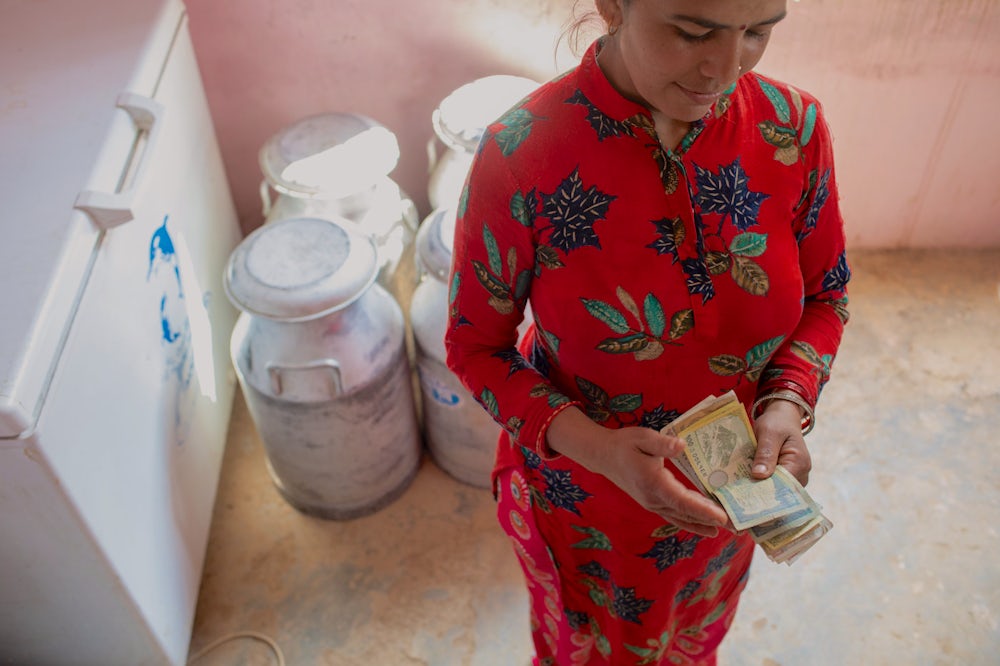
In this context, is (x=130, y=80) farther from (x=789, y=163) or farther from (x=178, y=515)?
(x=789, y=163)

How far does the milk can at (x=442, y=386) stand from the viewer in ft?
8.00

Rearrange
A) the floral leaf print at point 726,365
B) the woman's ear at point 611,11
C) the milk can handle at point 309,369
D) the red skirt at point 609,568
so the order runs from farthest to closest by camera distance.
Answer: the milk can handle at point 309,369
the red skirt at point 609,568
the floral leaf print at point 726,365
the woman's ear at point 611,11

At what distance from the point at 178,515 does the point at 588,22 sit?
66.2 inches

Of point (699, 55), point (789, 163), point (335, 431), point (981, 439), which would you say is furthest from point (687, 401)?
point (981, 439)

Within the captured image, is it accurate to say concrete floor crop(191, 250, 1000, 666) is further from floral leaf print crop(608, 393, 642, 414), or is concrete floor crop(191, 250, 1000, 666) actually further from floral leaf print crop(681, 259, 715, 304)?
floral leaf print crop(681, 259, 715, 304)

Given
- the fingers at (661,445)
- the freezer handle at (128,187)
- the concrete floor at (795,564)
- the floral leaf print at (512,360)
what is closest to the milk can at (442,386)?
the concrete floor at (795,564)

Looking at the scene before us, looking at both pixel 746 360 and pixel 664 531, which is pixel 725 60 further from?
pixel 664 531

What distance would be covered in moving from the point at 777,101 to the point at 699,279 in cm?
30

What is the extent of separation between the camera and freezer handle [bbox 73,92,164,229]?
1.85 m

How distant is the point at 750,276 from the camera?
4.29ft

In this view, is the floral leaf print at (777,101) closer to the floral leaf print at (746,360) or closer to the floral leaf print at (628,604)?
the floral leaf print at (746,360)

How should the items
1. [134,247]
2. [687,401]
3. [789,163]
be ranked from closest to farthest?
1. [789,163]
2. [687,401]
3. [134,247]

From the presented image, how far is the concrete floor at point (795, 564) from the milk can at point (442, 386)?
0.44 ft

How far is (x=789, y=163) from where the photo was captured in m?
1.29
